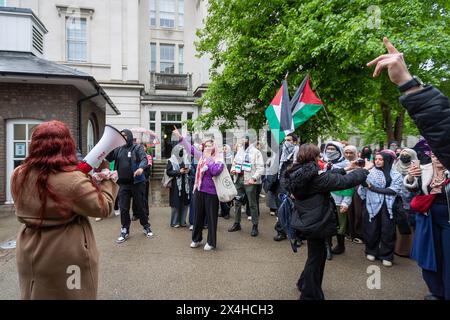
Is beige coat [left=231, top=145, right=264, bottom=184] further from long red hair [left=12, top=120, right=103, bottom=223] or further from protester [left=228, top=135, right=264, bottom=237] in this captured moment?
long red hair [left=12, top=120, right=103, bottom=223]

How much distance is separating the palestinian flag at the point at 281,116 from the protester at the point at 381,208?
5.13 ft

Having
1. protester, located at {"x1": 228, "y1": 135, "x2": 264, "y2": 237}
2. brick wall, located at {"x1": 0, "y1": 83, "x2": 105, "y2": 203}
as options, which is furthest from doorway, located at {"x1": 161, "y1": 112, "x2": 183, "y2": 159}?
protester, located at {"x1": 228, "y1": 135, "x2": 264, "y2": 237}

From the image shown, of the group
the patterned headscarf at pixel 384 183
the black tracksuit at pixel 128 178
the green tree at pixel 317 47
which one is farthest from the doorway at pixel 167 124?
the patterned headscarf at pixel 384 183

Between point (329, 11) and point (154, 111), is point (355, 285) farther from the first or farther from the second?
point (154, 111)

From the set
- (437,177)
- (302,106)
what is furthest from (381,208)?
(302,106)

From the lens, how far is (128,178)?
583 cm

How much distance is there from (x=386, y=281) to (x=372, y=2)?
22.9 feet

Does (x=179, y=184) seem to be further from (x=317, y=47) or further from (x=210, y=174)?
(x=317, y=47)

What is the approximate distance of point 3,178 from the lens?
9.06 m

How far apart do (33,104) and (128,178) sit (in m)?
5.71

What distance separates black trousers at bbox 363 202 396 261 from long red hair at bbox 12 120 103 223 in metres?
4.37

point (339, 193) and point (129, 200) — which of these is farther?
point (129, 200)

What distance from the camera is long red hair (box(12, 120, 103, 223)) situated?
2.03 metres
